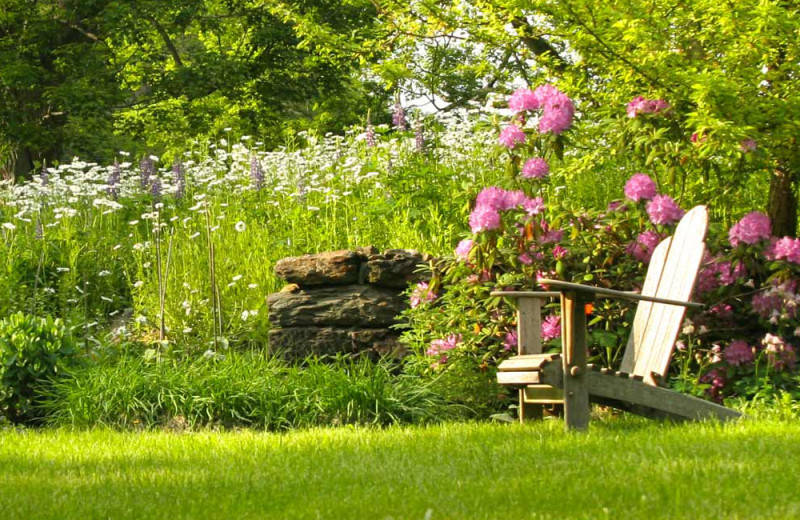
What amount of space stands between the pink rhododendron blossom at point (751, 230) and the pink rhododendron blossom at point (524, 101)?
144cm

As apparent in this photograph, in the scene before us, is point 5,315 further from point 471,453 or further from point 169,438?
point 471,453

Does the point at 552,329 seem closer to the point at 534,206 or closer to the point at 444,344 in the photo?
the point at 444,344

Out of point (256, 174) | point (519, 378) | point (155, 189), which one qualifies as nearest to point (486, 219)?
point (519, 378)

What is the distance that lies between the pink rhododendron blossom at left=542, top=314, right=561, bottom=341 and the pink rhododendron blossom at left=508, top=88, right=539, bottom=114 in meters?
1.33

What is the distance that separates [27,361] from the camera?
22.0ft

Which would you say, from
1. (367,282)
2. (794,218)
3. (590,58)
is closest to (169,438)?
(367,282)

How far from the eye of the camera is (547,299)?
6645 mm

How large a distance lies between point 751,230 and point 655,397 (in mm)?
1544

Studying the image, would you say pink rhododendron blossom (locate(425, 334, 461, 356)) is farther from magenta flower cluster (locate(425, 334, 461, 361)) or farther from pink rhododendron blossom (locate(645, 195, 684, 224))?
pink rhododendron blossom (locate(645, 195, 684, 224))

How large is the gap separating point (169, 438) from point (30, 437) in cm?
92

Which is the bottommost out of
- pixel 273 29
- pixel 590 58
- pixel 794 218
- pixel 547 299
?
pixel 547 299

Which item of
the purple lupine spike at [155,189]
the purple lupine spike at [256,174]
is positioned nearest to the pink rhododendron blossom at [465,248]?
the purple lupine spike at [256,174]

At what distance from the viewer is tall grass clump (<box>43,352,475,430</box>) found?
6.07 metres

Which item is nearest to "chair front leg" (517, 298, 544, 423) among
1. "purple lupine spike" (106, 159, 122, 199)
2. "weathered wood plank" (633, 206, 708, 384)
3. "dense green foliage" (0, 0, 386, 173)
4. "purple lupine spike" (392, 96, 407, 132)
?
"weathered wood plank" (633, 206, 708, 384)
